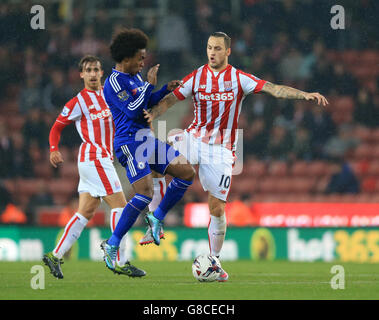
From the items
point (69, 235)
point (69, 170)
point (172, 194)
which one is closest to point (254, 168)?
point (69, 170)

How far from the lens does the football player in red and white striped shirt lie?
784cm

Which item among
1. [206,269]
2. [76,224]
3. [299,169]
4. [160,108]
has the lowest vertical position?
[206,269]

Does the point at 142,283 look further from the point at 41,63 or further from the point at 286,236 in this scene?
the point at 41,63

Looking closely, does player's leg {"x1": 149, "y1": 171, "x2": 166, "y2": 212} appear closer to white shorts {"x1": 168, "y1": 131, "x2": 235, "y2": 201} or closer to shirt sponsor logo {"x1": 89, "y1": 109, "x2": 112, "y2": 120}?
white shorts {"x1": 168, "y1": 131, "x2": 235, "y2": 201}

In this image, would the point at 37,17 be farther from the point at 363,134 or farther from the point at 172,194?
the point at 172,194

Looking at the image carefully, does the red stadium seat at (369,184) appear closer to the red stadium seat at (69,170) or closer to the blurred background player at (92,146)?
→ the red stadium seat at (69,170)

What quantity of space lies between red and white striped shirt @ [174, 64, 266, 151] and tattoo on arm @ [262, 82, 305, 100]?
0.47 ft

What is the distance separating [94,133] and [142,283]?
6.41ft

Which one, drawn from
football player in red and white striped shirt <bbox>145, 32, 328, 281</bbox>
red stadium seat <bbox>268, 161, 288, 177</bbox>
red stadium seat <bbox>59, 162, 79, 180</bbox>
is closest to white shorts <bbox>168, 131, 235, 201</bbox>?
football player in red and white striped shirt <bbox>145, 32, 328, 281</bbox>

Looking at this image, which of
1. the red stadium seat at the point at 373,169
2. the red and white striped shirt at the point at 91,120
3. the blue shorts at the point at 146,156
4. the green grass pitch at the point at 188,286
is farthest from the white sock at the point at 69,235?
the red stadium seat at the point at 373,169

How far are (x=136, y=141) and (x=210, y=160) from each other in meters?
0.83

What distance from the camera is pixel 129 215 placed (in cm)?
753

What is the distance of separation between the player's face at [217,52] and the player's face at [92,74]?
52.3 inches

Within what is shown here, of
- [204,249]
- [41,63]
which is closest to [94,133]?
[204,249]
